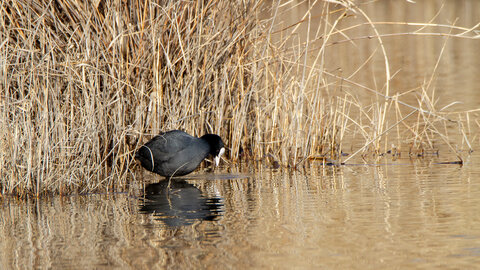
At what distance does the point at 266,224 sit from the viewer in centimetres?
569

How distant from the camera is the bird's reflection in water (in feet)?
19.9

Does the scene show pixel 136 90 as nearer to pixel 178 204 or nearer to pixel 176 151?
pixel 176 151

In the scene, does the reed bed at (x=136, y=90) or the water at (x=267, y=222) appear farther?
the reed bed at (x=136, y=90)

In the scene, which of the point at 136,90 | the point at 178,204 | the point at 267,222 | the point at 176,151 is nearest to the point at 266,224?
the point at 267,222

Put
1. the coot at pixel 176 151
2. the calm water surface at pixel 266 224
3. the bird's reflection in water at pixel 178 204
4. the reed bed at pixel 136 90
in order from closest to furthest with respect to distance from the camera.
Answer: the calm water surface at pixel 266 224 < the bird's reflection in water at pixel 178 204 < the reed bed at pixel 136 90 < the coot at pixel 176 151

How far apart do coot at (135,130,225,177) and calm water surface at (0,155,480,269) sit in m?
0.17

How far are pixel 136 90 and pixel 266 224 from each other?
8.67 feet

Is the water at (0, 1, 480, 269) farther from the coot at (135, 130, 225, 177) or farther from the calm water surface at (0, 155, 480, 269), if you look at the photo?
the coot at (135, 130, 225, 177)

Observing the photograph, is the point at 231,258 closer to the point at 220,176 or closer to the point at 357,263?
the point at 357,263

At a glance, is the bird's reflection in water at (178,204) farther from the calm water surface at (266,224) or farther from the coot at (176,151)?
the coot at (176,151)

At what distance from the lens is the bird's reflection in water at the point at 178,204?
6.05m

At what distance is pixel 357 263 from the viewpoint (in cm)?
455

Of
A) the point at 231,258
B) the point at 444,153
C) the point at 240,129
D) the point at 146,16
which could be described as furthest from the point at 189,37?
the point at 231,258

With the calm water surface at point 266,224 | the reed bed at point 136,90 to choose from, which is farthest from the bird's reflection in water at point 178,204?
the reed bed at point 136,90
